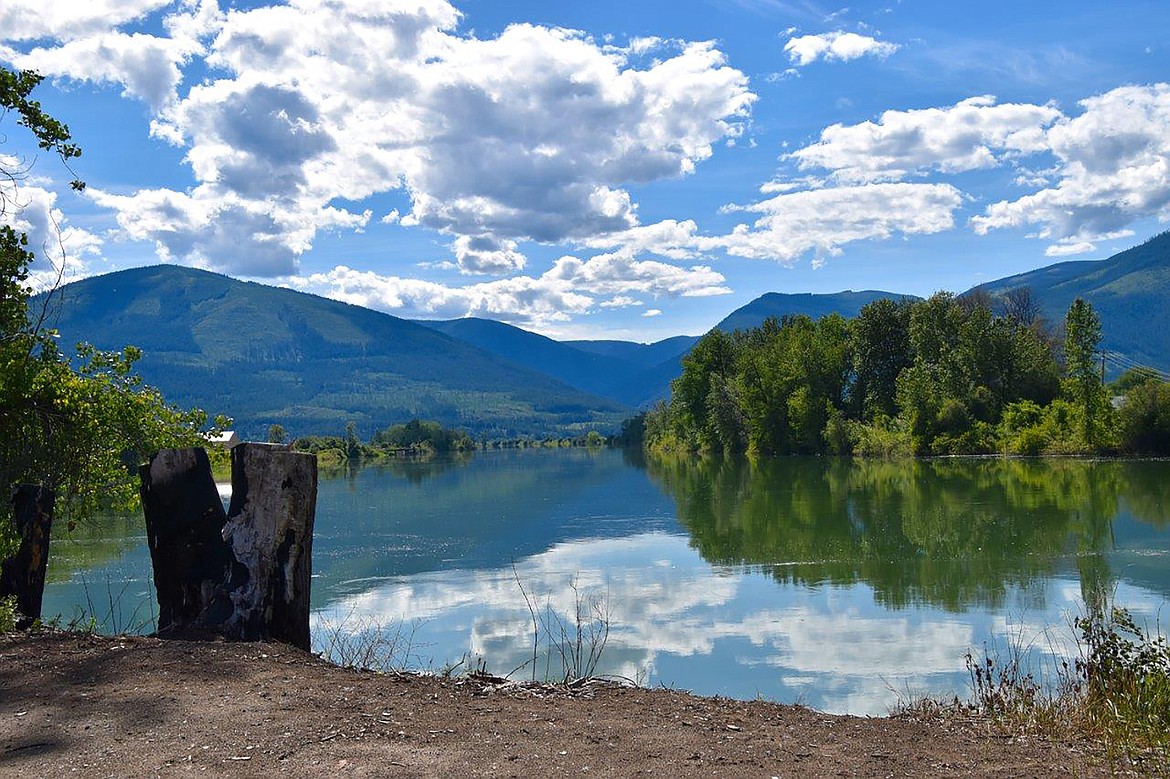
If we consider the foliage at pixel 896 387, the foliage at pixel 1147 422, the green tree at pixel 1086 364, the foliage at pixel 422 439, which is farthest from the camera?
the foliage at pixel 422 439

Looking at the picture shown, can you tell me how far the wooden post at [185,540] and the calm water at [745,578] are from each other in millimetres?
2638

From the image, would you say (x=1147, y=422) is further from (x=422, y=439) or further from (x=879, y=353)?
(x=422, y=439)

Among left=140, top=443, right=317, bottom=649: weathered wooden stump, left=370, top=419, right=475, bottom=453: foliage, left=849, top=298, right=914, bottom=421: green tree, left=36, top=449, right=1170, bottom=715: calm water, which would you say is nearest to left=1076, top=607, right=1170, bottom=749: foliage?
left=36, top=449, right=1170, bottom=715: calm water

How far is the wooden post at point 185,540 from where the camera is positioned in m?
8.80

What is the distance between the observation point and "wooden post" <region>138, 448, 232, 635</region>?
28.9ft

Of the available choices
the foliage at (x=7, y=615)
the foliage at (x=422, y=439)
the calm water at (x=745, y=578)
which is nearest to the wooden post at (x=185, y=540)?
the foliage at (x=7, y=615)

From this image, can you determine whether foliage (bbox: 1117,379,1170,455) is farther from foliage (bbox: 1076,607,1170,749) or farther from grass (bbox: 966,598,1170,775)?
foliage (bbox: 1076,607,1170,749)

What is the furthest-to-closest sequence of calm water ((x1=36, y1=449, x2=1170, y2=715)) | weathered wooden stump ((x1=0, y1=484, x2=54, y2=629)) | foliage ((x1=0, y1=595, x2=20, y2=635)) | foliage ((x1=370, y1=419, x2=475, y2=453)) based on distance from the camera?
foliage ((x1=370, y1=419, x2=475, y2=453)), calm water ((x1=36, y1=449, x2=1170, y2=715)), weathered wooden stump ((x1=0, y1=484, x2=54, y2=629)), foliage ((x1=0, y1=595, x2=20, y2=635))

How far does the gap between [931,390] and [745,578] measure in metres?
49.9

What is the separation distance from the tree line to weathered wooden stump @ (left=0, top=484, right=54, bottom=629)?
54.5m

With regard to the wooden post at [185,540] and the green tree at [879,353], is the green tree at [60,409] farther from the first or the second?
the green tree at [879,353]

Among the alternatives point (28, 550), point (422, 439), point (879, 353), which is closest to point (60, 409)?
point (28, 550)

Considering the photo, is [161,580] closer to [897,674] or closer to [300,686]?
[300,686]

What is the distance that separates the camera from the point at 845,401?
7525cm
